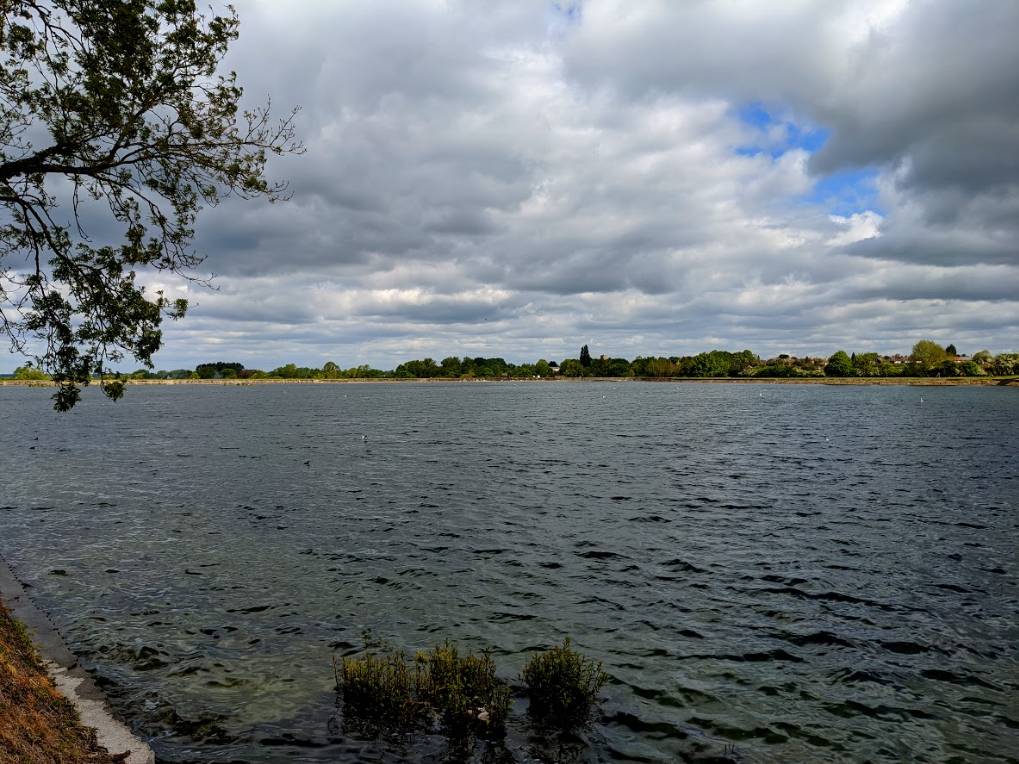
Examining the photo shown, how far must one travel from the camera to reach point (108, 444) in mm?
74000

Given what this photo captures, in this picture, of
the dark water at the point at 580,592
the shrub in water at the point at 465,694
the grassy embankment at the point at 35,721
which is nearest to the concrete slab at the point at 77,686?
the grassy embankment at the point at 35,721

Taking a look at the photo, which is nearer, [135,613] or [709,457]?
[135,613]

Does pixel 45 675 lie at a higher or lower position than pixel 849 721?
higher

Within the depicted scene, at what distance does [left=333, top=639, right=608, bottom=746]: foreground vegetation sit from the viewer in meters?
12.5

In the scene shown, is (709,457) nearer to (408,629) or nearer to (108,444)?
(408,629)

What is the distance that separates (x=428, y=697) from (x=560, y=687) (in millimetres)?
3015

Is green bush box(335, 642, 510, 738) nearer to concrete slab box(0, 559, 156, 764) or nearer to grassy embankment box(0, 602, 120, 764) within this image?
concrete slab box(0, 559, 156, 764)

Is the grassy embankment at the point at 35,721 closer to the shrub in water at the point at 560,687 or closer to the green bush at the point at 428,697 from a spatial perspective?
the green bush at the point at 428,697

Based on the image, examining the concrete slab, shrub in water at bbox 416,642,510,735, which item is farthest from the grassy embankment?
shrub in water at bbox 416,642,510,735

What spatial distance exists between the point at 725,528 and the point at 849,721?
17.8 m

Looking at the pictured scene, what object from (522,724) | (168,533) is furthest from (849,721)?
(168,533)

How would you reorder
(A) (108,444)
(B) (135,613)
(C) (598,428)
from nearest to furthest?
(B) (135,613) < (A) (108,444) < (C) (598,428)

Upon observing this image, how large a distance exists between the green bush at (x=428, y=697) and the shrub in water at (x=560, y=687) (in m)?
0.78

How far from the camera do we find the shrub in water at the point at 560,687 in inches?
525
